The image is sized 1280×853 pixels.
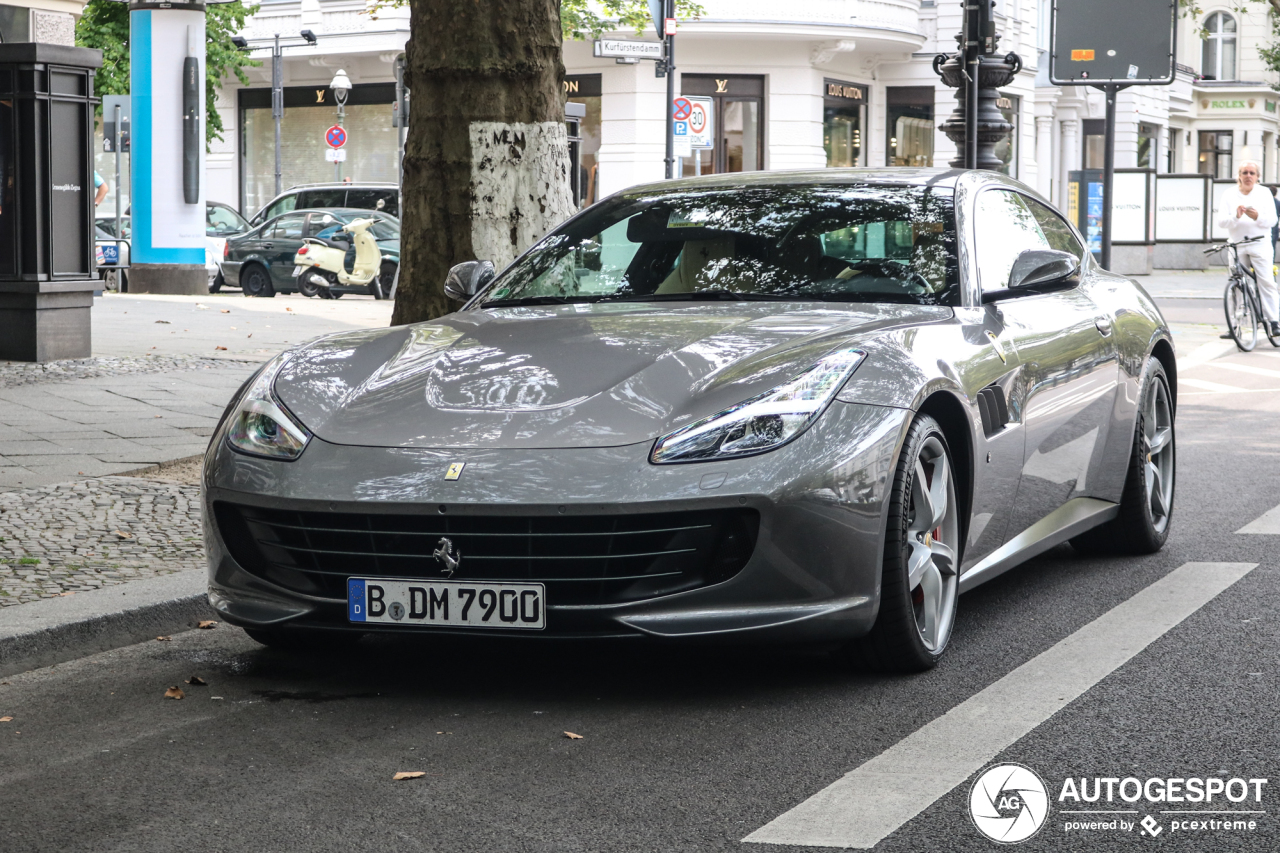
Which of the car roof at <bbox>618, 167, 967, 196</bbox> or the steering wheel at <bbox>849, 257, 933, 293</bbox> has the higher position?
the car roof at <bbox>618, 167, 967, 196</bbox>

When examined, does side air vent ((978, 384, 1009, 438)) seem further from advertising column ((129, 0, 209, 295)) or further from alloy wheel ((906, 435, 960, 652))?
advertising column ((129, 0, 209, 295))

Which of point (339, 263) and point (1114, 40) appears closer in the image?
point (1114, 40)

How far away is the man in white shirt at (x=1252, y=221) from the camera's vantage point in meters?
16.7

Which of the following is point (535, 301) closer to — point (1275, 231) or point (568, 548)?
point (568, 548)

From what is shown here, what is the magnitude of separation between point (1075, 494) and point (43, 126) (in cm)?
951

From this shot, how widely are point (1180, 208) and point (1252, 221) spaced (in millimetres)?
19270

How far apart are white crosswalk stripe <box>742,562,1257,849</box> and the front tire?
23 cm

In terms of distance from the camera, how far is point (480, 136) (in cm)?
822

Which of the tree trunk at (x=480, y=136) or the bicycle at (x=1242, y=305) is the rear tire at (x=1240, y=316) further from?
the tree trunk at (x=480, y=136)

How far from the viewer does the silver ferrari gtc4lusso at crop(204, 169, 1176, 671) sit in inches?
163

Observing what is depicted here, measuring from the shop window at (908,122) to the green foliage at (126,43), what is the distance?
14513mm

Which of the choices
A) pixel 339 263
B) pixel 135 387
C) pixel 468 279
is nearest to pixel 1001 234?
pixel 468 279

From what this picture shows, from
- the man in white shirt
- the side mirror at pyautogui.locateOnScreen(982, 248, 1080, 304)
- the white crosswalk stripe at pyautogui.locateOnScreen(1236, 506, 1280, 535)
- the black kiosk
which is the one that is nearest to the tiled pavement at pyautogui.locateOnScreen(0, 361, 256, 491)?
the black kiosk

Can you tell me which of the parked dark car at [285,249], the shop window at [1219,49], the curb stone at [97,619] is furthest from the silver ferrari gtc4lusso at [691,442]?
the shop window at [1219,49]
